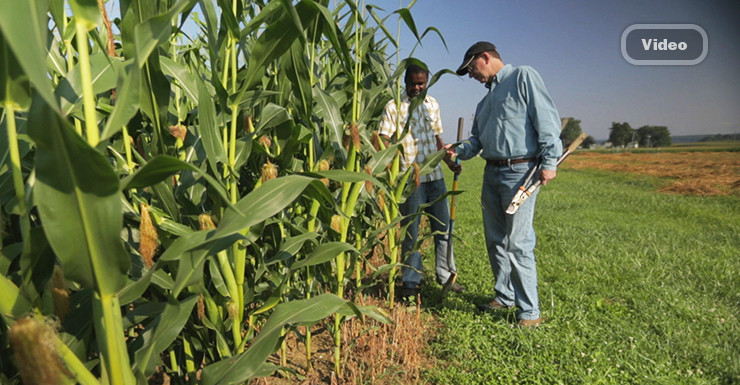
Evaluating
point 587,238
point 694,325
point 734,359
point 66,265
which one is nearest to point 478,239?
point 587,238

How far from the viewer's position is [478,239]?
6.62 meters

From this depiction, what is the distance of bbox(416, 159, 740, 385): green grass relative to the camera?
2.77m

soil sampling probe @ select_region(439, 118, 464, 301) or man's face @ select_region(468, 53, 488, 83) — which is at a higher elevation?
man's face @ select_region(468, 53, 488, 83)

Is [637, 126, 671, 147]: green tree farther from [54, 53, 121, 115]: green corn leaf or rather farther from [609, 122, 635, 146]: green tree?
[54, 53, 121, 115]: green corn leaf

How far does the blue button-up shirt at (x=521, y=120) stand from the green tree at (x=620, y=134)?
87.6 meters

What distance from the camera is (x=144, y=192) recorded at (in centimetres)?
174

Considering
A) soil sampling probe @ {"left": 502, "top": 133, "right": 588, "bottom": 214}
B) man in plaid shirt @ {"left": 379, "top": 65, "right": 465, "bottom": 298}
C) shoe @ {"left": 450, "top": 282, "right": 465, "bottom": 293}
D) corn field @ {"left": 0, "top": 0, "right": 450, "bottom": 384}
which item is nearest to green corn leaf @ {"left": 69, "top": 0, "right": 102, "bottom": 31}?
corn field @ {"left": 0, "top": 0, "right": 450, "bottom": 384}

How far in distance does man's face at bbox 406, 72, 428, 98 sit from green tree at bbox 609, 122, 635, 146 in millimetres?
87355

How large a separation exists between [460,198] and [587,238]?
225 inches

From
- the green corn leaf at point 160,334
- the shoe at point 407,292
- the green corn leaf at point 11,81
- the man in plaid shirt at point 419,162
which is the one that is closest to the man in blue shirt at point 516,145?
the man in plaid shirt at point 419,162

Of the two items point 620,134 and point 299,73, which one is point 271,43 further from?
point 620,134

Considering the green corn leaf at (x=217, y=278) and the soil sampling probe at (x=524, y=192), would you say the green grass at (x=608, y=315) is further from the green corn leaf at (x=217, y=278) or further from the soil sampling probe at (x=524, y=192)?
the green corn leaf at (x=217, y=278)

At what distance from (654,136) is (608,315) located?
8989 centimetres

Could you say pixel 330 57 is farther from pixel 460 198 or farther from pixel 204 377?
pixel 460 198
